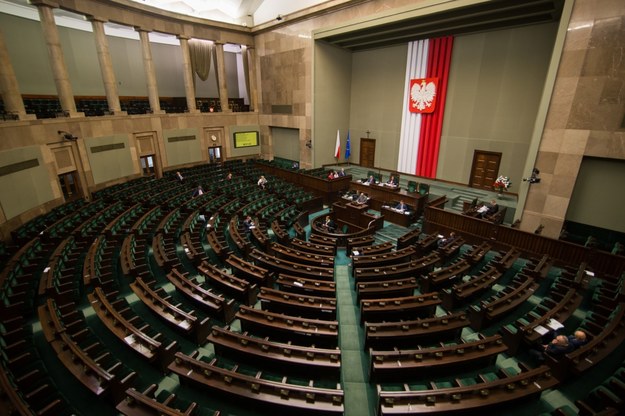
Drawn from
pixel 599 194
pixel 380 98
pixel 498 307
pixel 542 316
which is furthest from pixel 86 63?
pixel 599 194

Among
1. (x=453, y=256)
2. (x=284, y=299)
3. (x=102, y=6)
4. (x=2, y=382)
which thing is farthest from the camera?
(x=102, y=6)

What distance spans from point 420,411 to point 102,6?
708 inches

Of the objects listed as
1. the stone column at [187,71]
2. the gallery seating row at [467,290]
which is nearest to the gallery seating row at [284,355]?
the gallery seating row at [467,290]

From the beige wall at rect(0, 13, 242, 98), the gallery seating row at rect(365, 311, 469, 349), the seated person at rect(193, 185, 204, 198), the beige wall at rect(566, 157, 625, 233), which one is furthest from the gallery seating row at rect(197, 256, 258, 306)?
the beige wall at rect(0, 13, 242, 98)

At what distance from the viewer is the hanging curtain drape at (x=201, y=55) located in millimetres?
18547

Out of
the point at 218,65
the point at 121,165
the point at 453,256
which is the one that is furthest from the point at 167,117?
the point at 453,256

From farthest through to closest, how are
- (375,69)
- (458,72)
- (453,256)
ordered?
(375,69), (458,72), (453,256)

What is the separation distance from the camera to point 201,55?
1906 cm

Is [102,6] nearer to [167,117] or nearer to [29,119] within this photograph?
[167,117]

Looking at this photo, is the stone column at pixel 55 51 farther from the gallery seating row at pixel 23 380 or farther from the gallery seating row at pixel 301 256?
the gallery seating row at pixel 301 256

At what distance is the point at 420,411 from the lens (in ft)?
11.6

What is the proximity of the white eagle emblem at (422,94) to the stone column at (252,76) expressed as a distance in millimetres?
10174

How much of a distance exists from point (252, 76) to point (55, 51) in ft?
34.5

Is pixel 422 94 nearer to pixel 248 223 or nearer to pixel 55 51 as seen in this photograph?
pixel 248 223
